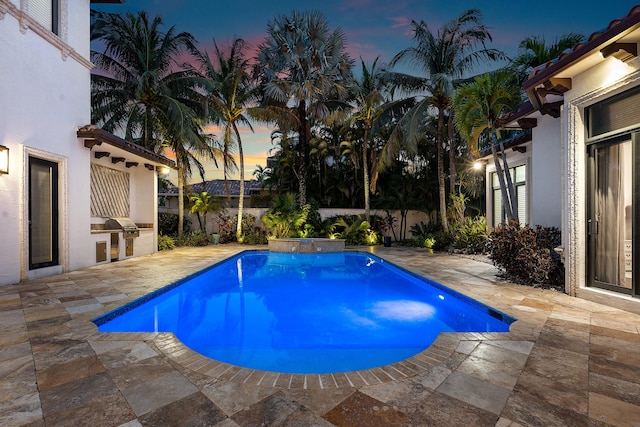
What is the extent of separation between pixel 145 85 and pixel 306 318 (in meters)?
10.9

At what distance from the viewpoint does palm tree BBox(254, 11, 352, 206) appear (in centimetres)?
1352

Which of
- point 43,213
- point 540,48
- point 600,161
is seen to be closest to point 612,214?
point 600,161

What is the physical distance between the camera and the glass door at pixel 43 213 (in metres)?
6.83

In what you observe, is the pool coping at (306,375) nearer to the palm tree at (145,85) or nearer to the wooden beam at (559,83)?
the wooden beam at (559,83)

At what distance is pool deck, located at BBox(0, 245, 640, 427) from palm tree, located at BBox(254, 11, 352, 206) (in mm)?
11903

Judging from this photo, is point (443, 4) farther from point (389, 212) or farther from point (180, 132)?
point (180, 132)

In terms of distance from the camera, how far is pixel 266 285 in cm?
769

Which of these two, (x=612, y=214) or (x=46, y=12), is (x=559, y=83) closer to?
(x=612, y=214)

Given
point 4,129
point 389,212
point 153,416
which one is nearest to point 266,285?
point 153,416

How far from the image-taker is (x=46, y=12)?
23.5 ft

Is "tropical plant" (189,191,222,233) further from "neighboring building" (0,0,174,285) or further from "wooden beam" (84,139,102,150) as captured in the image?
"wooden beam" (84,139,102,150)

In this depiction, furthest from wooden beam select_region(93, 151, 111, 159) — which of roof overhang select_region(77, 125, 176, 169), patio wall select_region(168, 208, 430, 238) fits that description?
patio wall select_region(168, 208, 430, 238)

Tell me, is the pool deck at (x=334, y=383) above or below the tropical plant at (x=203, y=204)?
below

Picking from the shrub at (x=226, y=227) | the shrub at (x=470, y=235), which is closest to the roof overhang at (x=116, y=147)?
the shrub at (x=226, y=227)
